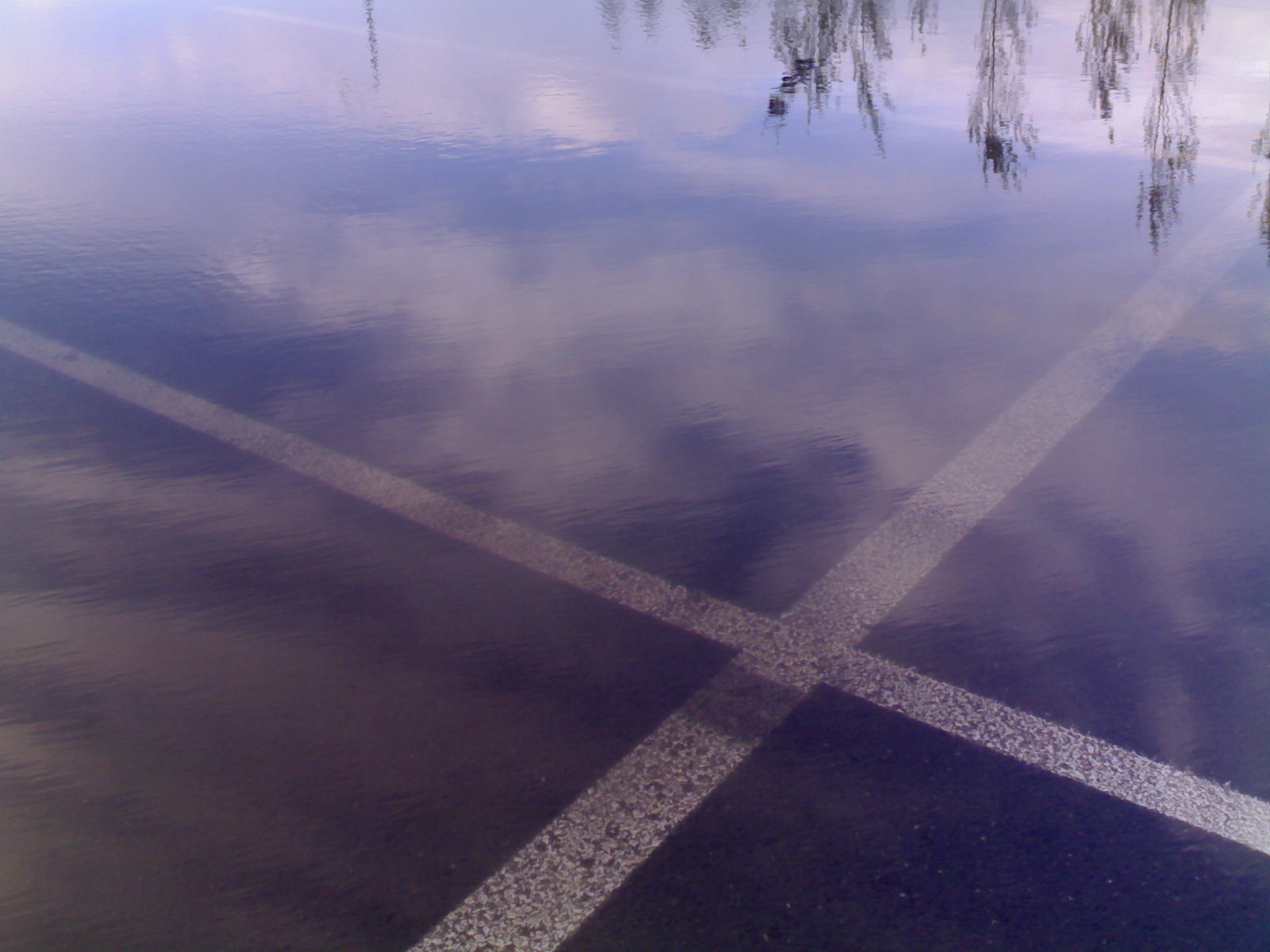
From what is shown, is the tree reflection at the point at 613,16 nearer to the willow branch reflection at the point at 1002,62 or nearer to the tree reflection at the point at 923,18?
the willow branch reflection at the point at 1002,62

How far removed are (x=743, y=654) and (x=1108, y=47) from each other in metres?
8.46

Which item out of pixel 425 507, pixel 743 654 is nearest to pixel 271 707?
pixel 425 507

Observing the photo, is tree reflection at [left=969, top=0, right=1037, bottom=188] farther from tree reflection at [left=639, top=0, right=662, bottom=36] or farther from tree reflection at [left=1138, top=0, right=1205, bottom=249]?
tree reflection at [left=639, top=0, right=662, bottom=36]

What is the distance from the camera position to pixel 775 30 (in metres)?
10.2

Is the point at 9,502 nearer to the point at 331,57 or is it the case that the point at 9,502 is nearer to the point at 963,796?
the point at 963,796

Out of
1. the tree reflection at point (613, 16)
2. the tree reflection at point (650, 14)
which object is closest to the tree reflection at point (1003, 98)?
the tree reflection at point (650, 14)

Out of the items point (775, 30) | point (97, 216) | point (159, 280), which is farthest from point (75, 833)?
point (775, 30)

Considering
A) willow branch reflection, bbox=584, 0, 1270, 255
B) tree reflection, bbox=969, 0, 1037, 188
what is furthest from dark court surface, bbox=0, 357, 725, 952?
tree reflection, bbox=969, 0, 1037, 188

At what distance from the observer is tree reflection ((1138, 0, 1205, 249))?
6020 millimetres

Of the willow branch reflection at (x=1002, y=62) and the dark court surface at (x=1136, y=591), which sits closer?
the dark court surface at (x=1136, y=591)

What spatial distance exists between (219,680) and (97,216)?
14.4 feet

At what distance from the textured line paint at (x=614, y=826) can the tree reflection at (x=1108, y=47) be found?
20.1ft

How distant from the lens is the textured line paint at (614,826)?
7.12ft

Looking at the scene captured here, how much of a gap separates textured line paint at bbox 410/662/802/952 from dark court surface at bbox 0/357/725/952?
51 millimetres
